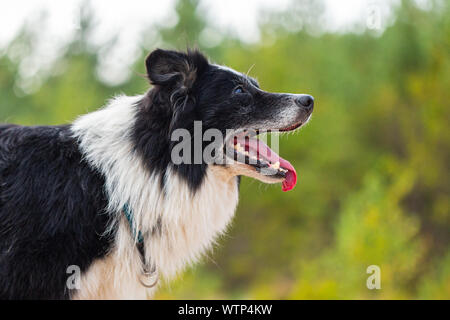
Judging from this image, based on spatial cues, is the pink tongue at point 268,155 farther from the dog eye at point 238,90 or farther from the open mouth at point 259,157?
the dog eye at point 238,90

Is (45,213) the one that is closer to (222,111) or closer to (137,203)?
(137,203)

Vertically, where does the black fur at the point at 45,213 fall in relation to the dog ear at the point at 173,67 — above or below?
below

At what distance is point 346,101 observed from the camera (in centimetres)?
2358

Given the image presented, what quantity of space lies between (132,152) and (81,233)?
2.37 ft

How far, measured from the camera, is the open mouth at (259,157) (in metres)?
3.88

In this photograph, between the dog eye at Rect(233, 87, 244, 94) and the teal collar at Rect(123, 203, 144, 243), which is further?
the dog eye at Rect(233, 87, 244, 94)

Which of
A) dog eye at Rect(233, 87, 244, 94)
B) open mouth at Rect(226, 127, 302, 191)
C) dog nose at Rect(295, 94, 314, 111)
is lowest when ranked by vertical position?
open mouth at Rect(226, 127, 302, 191)

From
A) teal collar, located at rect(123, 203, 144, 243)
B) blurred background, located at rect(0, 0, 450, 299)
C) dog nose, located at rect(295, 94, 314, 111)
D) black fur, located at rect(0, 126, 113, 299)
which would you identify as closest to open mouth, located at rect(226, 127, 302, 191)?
dog nose, located at rect(295, 94, 314, 111)

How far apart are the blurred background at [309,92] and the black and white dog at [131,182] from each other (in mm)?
11336

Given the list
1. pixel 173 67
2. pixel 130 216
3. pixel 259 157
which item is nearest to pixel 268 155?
pixel 259 157

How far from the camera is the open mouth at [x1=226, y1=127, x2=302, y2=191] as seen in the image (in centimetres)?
388

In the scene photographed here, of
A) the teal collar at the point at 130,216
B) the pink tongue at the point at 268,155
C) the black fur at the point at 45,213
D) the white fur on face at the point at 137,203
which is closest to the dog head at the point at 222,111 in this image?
the pink tongue at the point at 268,155

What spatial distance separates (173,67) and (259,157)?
1.00m

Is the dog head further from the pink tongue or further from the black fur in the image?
the black fur
